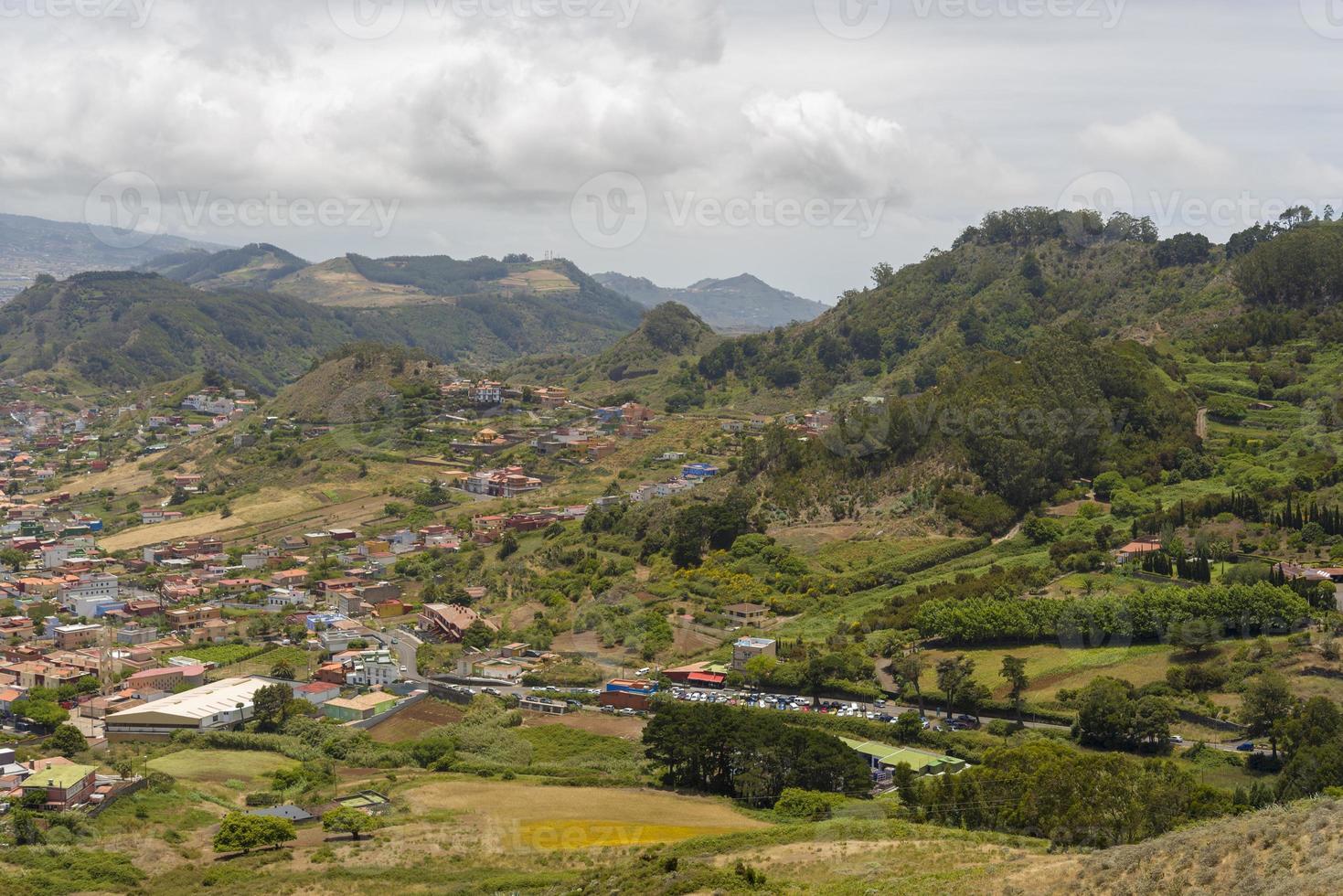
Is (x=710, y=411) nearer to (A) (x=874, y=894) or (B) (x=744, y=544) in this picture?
(B) (x=744, y=544)

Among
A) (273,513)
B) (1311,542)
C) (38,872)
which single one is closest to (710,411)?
(273,513)

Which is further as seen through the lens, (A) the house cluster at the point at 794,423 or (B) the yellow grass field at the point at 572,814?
(A) the house cluster at the point at 794,423

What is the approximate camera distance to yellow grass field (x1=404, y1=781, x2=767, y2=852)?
26.3 m

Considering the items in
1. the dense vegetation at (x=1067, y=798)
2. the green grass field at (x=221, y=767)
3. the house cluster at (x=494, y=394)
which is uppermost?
the house cluster at (x=494, y=394)

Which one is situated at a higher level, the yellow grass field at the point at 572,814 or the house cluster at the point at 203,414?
the house cluster at the point at 203,414

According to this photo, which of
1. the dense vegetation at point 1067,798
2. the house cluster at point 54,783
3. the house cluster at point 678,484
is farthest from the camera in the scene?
the house cluster at point 678,484

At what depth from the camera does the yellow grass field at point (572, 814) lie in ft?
86.3

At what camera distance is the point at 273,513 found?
68.7 metres

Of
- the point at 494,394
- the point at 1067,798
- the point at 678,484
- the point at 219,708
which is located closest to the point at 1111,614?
the point at 1067,798

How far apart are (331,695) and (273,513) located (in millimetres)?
31329

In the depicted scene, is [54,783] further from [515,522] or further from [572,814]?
[515,522]

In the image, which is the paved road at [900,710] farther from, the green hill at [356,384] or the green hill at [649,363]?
the green hill at [649,363]

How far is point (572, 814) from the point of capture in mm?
27984

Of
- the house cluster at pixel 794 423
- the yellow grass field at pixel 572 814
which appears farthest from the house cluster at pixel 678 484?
the yellow grass field at pixel 572 814
